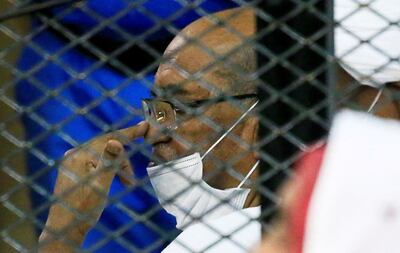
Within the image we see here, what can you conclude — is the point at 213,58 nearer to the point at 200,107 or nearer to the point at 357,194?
the point at 200,107

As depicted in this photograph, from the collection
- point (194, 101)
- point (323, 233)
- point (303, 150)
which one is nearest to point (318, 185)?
point (323, 233)

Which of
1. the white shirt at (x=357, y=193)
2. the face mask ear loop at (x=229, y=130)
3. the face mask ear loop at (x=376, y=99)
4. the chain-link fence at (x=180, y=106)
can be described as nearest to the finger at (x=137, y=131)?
the chain-link fence at (x=180, y=106)

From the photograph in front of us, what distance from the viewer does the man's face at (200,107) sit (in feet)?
6.11

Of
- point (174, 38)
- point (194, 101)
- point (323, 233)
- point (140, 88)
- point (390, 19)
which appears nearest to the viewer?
point (323, 233)

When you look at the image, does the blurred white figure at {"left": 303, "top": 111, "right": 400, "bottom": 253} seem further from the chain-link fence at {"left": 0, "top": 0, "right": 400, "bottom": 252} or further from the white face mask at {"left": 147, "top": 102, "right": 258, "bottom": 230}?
the white face mask at {"left": 147, "top": 102, "right": 258, "bottom": 230}

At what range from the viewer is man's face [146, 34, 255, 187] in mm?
1861

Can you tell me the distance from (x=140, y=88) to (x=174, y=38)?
219 mm

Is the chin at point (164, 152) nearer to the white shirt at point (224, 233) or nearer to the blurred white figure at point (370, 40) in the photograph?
the white shirt at point (224, 233)

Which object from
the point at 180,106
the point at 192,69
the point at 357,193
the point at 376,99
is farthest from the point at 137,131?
the point at 357,193

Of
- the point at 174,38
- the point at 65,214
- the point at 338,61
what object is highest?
the point at 338,61

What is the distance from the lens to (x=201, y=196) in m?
1.98

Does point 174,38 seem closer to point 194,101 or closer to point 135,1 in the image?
point 194,101

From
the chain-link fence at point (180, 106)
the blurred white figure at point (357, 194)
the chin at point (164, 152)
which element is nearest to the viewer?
the blurred white figure at point (357, 194)

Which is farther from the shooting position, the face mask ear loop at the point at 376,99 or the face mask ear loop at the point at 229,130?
the face mask ear loop at the point at 229,130
